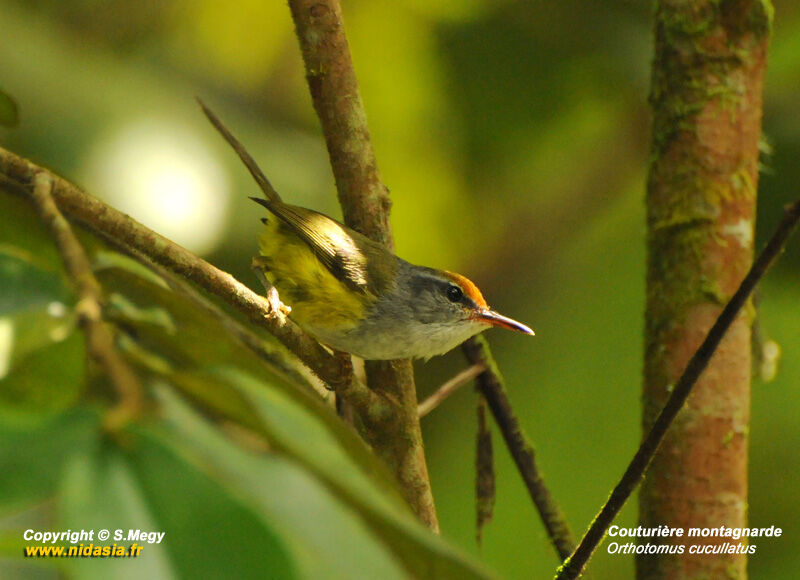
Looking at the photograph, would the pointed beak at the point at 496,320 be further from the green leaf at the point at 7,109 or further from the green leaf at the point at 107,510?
the green leaf at the point at 107,510

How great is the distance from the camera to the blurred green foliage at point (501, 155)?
3906 mm

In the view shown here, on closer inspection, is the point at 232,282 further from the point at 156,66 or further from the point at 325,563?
the point at 156,66

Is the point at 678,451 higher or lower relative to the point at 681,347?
lower

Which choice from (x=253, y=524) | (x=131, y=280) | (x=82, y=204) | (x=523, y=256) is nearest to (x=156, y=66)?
(x=523, y=256)

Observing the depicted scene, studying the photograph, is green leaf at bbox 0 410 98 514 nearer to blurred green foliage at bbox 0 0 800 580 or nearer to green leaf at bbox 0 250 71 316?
green leaf at bbox 0 250 71 316

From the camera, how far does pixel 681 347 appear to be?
2012 millimetres

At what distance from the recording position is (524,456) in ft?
6.84

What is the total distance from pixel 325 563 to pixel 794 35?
4.14 meters

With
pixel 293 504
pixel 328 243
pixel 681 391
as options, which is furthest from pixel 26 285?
pixel 328 243

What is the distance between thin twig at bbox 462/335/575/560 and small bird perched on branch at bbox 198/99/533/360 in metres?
0.44

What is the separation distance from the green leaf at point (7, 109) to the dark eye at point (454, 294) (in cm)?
204

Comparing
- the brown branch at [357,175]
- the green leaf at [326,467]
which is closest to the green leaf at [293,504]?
the green leaf at [326,467]

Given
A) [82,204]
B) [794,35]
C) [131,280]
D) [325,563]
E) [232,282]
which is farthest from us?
[794,35]

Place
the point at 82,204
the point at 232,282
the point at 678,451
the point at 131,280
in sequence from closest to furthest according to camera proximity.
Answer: the point at 131,280
the point at 82,204
the point at 232,282
the point at 678,451
